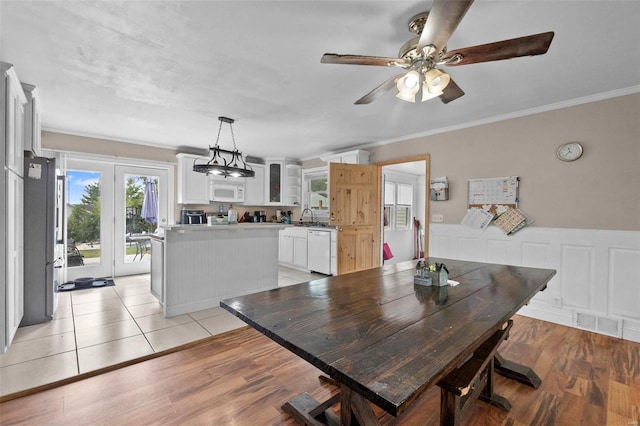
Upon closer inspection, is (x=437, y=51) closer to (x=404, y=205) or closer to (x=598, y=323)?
(x=598, y=323)

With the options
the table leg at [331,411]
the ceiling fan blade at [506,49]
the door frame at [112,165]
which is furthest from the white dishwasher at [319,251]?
the ceiling fan blade at [506,49]

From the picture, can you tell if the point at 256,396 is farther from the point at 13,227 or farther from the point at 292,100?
the point at 292,100

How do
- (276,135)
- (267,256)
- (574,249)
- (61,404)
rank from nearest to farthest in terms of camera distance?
(61,404)
(574,249)
(267,256)
(276,135)

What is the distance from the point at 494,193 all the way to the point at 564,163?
28.0 inches

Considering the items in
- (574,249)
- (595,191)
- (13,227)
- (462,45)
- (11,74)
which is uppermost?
(462,45)

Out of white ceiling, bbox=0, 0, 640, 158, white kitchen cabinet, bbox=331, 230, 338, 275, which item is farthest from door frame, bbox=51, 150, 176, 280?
white kitchen cabinet, bbox=331, 230, 338, 275

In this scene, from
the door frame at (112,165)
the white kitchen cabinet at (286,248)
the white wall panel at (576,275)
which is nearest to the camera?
the white wall panel at (576,275)

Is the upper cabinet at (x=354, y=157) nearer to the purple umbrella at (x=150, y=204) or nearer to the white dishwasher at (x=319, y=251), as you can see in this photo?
the white dishwasher at (x=319, y=251)

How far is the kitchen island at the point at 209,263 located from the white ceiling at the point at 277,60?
146cm

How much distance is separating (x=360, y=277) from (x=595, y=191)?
273 cm

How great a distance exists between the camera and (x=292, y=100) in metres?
3.09

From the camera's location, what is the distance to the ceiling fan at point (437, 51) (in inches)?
49.7

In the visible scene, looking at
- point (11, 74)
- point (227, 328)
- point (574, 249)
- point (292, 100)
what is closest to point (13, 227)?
point (11, 74)

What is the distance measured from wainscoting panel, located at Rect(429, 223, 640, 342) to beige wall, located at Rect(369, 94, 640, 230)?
14 cm
